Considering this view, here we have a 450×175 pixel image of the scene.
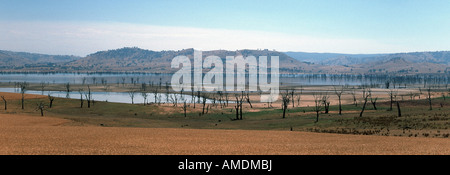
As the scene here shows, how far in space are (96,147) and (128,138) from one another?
3984 mm

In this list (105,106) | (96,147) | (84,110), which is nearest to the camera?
(96,147)
